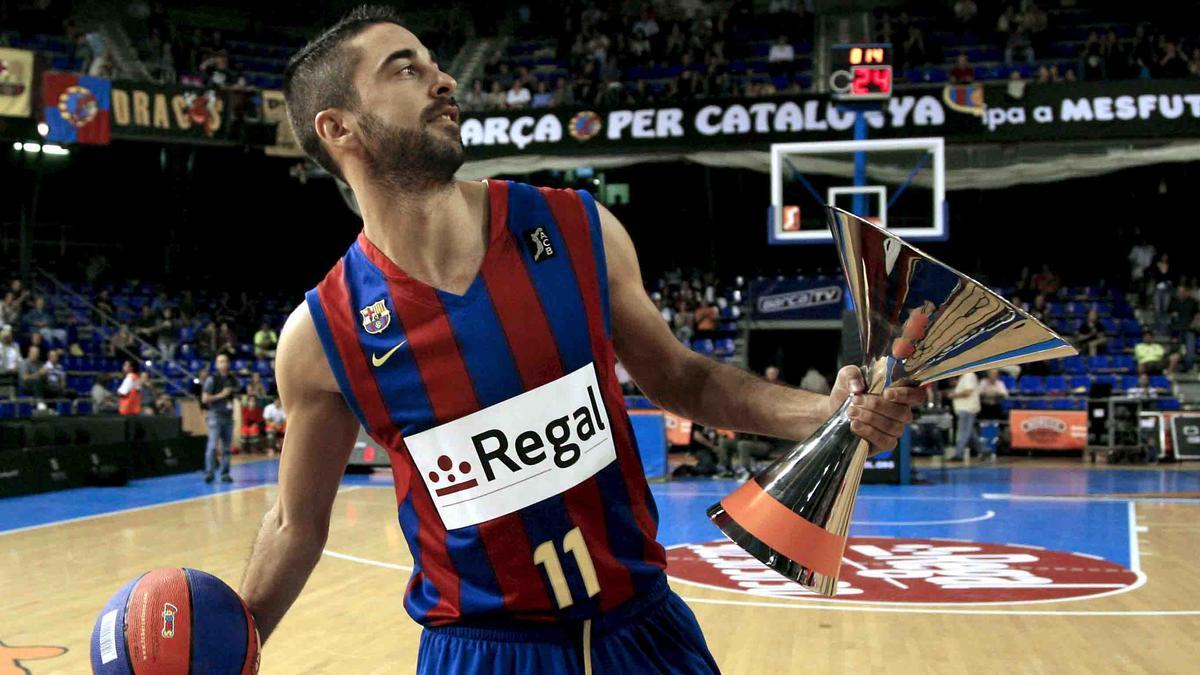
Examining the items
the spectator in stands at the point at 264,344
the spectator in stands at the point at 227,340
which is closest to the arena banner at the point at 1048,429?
the spectator in stands at the point at 264,344

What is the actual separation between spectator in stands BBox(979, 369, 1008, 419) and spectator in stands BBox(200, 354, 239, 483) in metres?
10.6

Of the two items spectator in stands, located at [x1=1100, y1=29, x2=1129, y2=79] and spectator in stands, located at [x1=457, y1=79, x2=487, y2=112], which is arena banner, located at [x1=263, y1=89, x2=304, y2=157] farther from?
spectator in stands, located at [x1=1100, y1=29, x2=1129, y2=79]

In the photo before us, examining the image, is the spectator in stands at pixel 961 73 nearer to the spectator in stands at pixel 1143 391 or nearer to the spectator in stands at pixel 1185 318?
the spectator in stands at pixel 1185 318

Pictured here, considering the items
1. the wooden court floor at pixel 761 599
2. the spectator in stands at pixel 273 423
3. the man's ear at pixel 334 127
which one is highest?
the man's ear at pixel 334 127

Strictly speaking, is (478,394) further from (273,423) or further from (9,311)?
(9,311)

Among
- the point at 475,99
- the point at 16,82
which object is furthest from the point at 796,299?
the point at 16,82

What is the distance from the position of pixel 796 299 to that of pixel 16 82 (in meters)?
13.3

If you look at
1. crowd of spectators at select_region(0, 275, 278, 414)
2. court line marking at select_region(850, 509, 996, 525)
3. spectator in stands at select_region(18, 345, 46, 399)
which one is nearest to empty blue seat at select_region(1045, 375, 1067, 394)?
court line marking at select_region(850, 509, 996, 525)

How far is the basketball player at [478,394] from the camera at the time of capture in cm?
210

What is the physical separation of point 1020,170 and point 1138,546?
10040 mm

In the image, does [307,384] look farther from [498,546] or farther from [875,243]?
[875,243]

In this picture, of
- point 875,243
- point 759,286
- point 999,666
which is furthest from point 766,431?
point 759,286

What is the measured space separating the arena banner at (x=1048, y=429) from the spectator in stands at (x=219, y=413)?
11.1 m

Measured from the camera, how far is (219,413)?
44.7 feet
